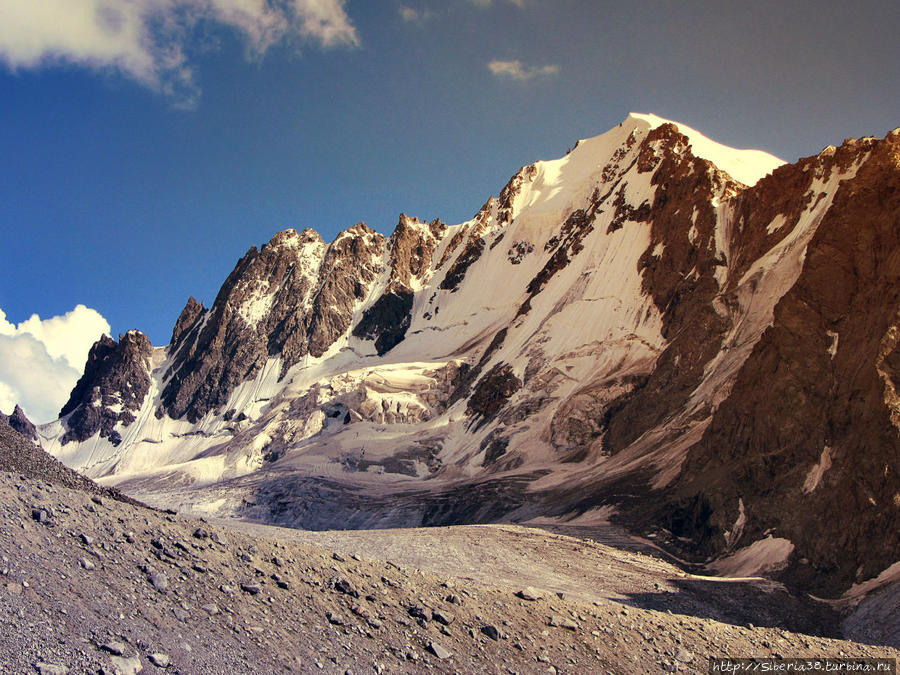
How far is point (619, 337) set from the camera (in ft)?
298

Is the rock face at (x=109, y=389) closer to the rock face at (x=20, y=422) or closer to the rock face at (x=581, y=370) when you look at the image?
the rock face at (x=581, y=370)

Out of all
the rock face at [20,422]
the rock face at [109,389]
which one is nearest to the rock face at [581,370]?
the rock face at [109,389]

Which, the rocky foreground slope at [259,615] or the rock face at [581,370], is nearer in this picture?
the rocky foreground slope at [259,615]

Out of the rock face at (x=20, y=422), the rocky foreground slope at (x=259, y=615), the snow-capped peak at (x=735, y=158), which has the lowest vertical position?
the rocky foreground slope at (x=259, y=615)

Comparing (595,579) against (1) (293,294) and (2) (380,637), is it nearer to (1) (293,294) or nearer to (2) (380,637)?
(2) (380,637)

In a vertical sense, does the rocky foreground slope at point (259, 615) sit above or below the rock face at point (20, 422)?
below

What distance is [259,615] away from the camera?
47.0 ft

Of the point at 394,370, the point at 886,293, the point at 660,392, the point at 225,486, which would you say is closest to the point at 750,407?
the point at 886,293

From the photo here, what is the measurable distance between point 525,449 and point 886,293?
4428 centimetres

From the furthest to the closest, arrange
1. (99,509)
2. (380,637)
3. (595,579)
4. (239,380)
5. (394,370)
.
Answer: (239,380) < (394,370) < (595,579) < (99,509) < (380,637)

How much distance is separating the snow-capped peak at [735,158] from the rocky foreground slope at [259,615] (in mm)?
93278

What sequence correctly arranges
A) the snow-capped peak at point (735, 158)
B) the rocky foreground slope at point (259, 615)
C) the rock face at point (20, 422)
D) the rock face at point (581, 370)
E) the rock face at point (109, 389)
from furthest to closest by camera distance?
the rock face at point (109, 389), the rock face at point (20, 422), the snow-capped peak at point (735, 158), the rock face at point (581, 370), the rocky foreground slope at point (259, 615)

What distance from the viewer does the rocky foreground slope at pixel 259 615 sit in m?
12.0

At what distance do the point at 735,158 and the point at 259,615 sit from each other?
11472 centimetres
